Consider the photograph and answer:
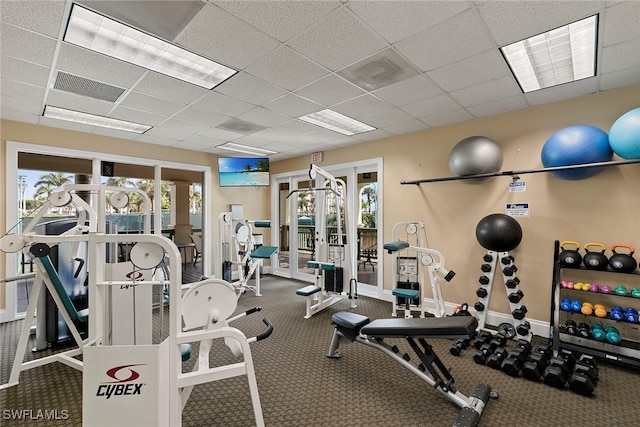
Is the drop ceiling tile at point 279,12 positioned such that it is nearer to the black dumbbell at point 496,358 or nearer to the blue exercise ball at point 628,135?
the blue exercise ball at point 628,135

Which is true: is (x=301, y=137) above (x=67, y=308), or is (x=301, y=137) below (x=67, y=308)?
above

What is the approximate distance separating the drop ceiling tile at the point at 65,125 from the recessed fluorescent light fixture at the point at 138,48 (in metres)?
2.39

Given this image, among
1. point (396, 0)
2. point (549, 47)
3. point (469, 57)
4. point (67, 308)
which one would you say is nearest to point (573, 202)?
point (549, 47)

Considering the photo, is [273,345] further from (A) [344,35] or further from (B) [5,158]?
(B) [5,158]

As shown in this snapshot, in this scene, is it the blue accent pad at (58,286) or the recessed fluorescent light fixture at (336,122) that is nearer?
the blue accent pad at (58,286)

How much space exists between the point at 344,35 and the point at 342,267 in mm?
3050

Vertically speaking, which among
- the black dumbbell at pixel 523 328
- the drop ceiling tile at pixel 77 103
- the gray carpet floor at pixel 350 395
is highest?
the drop ceiling tile at pixel 77 103

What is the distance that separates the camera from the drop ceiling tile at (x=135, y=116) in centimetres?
352

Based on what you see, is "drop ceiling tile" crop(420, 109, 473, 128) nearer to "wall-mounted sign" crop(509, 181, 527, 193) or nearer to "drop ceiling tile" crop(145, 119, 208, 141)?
"wall-mounted sign" crop(509, 181, 527, 193)

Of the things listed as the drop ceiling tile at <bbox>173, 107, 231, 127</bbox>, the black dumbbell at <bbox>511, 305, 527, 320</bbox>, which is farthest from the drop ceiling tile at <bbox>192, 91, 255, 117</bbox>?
the black dumbbell at <bbox>511, 305, 527, 320</bbox>

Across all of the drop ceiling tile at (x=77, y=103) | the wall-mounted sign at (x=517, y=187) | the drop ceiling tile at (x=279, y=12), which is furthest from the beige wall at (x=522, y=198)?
the drop ceiling tile at (x=77, y=103)

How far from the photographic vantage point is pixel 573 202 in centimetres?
319

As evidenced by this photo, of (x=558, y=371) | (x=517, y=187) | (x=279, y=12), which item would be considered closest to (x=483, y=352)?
(x=558, y=371)

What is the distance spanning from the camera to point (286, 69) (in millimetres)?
2576
